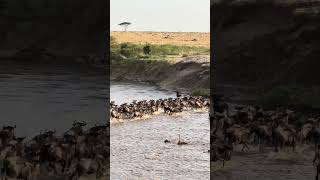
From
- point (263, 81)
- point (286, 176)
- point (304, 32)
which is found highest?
point (304, 32)

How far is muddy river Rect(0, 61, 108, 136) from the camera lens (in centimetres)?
2088

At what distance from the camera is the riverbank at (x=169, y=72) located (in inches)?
1756

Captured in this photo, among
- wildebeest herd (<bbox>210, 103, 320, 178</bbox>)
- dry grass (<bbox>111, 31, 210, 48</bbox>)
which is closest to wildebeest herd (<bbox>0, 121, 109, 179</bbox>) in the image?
wildebeest herd (<bbox>210, 103, 320, 178</bbox>)

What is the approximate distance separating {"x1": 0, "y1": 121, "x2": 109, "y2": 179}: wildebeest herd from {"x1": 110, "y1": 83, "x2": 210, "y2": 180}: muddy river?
175 centimetres

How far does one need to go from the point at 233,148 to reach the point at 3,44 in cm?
1004

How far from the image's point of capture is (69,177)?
46.2ft

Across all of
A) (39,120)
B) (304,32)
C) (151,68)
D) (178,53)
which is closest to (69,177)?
(39,120)

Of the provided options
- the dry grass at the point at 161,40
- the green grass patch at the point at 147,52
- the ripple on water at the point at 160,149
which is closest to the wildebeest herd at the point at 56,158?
the ripple on water at the point at 160,149

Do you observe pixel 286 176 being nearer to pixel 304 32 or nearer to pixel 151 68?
pixel 304 32

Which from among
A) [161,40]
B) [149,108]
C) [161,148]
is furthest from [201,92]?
[161,40]

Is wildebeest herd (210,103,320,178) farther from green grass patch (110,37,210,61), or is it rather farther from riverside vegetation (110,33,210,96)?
green grass patch (110,37,210,61)

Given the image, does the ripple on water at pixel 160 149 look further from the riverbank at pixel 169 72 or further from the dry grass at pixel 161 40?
the dry grass at pixel 161 40

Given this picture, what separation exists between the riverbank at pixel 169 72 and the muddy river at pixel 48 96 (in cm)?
1700

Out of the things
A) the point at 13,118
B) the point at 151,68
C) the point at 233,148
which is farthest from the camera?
the point at 151,68
